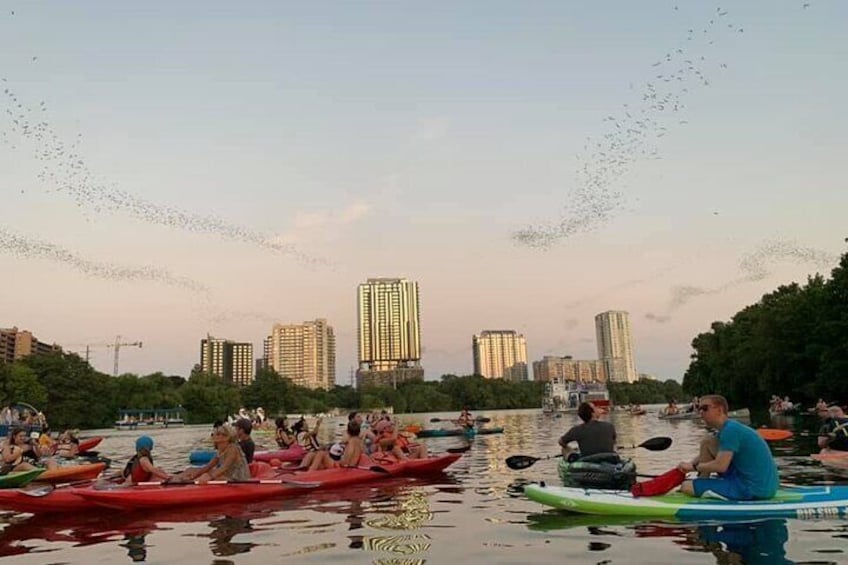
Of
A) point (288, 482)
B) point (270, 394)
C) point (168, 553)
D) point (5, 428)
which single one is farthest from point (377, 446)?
point (270, 394)

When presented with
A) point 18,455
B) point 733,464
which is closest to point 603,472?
point 733,464

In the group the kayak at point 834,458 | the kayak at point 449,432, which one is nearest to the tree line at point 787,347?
the kayak at point 449,432

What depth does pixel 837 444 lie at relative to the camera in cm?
1759

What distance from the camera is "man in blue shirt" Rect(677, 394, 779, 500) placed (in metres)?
9.62

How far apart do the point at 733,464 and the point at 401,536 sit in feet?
15.7

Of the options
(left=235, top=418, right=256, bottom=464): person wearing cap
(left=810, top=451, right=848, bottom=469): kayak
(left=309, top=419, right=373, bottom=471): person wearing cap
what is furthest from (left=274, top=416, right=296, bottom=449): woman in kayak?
(left=810, top=451, right=848, bottom=469): kayak

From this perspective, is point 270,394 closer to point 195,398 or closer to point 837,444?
point 195,398

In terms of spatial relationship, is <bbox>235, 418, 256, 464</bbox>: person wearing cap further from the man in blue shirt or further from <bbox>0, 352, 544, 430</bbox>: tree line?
<bbox>0, 352, 544, 430</bbox>: tree line

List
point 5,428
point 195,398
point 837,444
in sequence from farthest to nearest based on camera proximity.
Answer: point 195,398, point 5,428, point 837,444

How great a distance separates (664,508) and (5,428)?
165 ft

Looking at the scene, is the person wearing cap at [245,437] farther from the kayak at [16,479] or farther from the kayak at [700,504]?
the kayak at [700,504]

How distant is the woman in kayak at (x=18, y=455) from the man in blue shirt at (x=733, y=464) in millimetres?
15236

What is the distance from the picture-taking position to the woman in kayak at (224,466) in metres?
13.7

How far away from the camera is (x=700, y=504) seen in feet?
32.9
